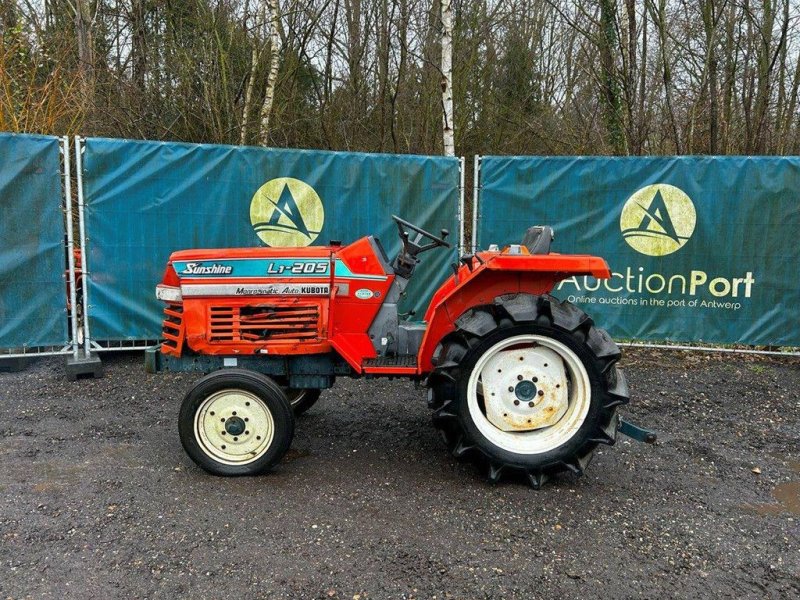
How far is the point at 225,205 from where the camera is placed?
5.93 meters

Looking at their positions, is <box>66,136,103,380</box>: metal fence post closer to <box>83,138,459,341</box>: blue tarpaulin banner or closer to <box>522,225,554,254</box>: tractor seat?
<box>83,138,459,341</box>: blue tarpaulin banner

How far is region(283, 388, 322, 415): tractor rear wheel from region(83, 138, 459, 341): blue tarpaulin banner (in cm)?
199

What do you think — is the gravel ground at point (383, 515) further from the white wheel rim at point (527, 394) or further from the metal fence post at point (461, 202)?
the metal fence post at point (461, 202)

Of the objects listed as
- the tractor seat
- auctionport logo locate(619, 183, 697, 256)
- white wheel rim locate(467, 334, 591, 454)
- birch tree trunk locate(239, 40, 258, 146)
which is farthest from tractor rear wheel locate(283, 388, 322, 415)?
birch tree trunk locate(239, 40, 258, 146)

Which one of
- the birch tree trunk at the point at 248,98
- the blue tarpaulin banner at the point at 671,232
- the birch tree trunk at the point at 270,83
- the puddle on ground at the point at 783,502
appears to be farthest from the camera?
the birch tree trunk at the point at 270,83

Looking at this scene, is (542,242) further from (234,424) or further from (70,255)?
(70,255)

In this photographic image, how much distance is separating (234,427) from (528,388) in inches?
68.0

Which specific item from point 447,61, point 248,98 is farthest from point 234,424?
point 248,98

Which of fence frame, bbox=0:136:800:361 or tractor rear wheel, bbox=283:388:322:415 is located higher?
fence frame, bbox=0:136:800:361

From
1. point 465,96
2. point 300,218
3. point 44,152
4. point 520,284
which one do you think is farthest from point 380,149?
point 520,284

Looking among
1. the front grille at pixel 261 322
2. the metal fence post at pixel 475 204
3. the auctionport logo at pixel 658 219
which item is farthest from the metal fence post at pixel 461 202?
the front grille at pixel 261 322

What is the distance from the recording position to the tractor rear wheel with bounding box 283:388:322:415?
14.8 ft

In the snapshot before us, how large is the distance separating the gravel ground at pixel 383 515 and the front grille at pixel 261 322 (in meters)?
0.82

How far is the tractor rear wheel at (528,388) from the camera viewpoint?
333 centimetres
